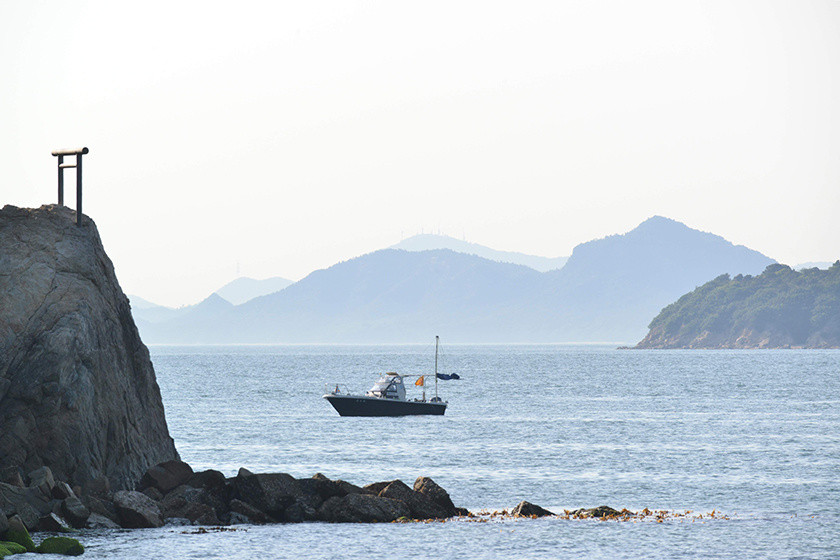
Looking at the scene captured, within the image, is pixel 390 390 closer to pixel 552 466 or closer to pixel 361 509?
pixel 552 466

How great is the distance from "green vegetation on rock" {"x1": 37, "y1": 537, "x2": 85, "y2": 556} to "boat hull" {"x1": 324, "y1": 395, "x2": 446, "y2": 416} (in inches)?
2002

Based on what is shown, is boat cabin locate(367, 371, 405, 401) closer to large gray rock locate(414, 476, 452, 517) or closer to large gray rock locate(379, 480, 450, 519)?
large gray rock locate(414, 476, 452, 517)

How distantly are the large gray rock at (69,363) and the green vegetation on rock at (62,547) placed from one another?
456 centimetres

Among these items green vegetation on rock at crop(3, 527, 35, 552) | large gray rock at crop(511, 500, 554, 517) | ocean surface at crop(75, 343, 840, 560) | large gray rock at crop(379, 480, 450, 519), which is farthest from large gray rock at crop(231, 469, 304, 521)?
large gray rock at crop(511, 500, 554, 517)

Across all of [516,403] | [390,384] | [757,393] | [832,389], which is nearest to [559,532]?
[390,384]

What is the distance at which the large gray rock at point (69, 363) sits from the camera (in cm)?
3409

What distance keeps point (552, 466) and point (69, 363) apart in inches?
931

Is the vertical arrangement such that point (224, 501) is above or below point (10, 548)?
above

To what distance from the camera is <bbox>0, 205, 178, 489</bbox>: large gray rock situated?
34094 mm

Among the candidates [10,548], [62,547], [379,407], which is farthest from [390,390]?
[10,548]

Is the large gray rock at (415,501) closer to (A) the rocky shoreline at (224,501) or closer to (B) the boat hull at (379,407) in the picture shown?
(A) the rocky shoreline at (224,501)

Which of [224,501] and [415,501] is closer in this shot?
[224,501]

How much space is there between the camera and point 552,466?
5009 cm

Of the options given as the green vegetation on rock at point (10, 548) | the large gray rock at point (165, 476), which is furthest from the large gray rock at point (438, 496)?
the green vegetation on rock at point (10, 548)
